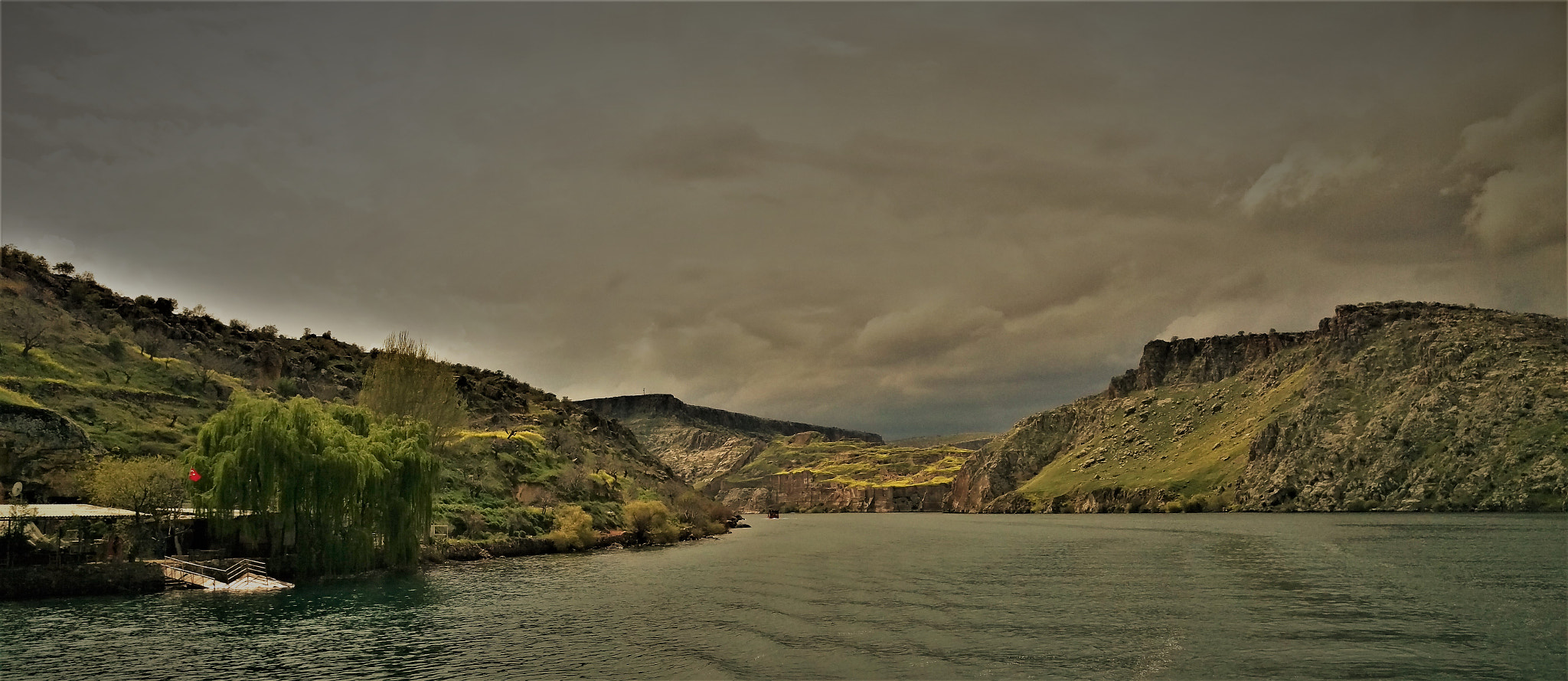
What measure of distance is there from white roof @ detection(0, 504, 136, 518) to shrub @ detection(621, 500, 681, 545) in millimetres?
55852

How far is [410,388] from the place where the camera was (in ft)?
310

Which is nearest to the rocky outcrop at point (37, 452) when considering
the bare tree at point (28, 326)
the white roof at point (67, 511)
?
the white roof at point (67, 511)

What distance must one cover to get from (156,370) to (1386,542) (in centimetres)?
12933

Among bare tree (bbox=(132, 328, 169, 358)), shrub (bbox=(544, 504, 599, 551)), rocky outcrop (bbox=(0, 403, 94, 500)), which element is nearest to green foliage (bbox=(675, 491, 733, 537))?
shrub (bbox=(544, 504, 599, 551))

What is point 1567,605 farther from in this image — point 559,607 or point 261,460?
point 261,460

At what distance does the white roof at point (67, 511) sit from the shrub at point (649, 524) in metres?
55.9

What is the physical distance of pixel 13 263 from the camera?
10044cm

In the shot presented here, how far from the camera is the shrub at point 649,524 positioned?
348 feet

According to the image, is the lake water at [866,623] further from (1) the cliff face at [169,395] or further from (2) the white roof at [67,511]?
(1) the cliff face at [169,395]

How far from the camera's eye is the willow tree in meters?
54.1

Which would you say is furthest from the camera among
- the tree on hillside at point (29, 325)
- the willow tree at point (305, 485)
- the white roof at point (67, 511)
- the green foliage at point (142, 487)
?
the tree on hillside at point (29, 325)

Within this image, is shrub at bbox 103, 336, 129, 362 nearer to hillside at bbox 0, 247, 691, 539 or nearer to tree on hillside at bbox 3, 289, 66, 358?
hillside at bbox 0, 247, 691, 539

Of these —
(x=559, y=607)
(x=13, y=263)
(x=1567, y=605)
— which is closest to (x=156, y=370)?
(x=13, y=263)

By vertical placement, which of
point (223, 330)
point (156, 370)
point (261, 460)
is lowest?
→ point (261, 460)
